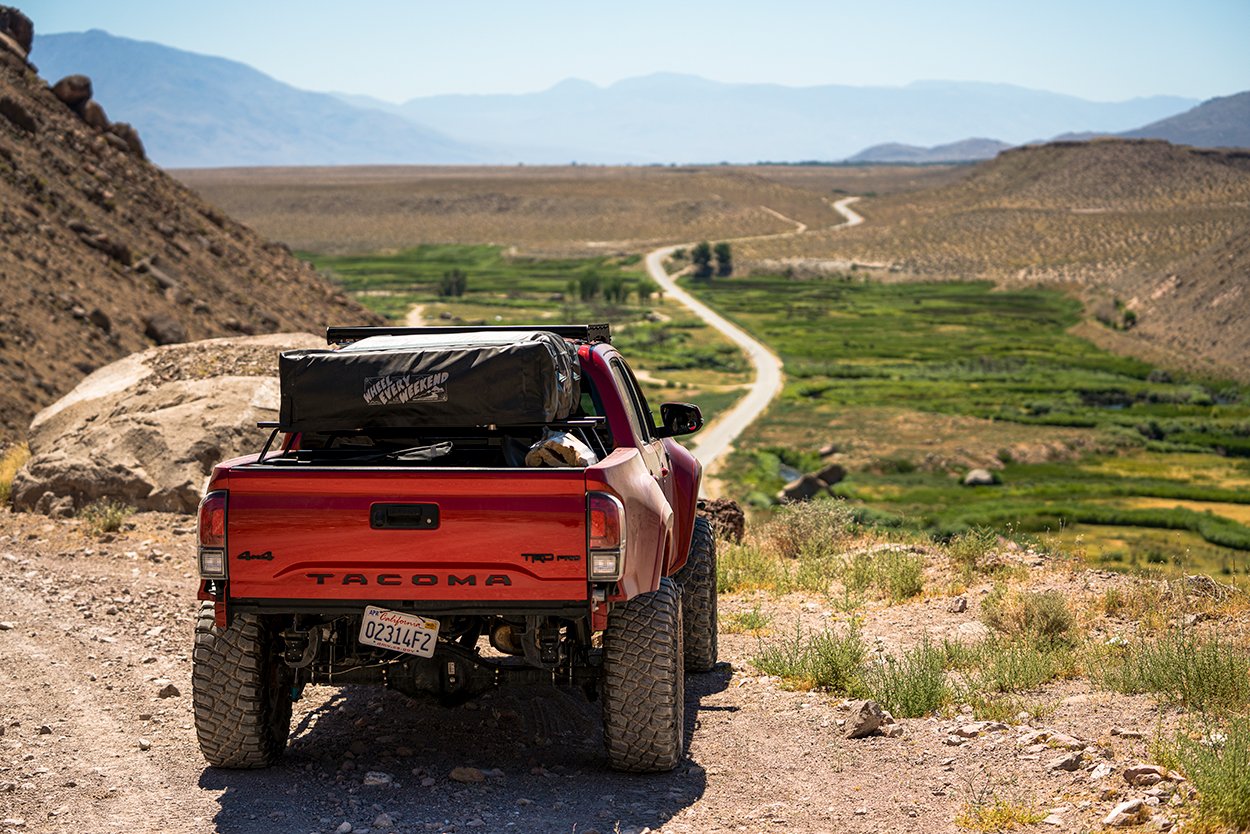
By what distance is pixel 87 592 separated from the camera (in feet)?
36.8

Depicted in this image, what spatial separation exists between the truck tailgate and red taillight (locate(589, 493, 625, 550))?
5 centimetres

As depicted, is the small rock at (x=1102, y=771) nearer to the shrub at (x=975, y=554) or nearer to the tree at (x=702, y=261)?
the shrub at (x=975, y=554)

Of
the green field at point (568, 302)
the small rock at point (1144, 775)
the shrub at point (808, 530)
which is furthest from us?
the green field at point (568, 302)

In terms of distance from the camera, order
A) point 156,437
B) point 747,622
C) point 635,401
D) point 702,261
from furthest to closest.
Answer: point 702,261, point 156,437, point 747,622, point 635,401

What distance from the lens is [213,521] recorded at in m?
6.57

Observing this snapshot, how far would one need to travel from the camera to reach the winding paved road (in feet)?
172

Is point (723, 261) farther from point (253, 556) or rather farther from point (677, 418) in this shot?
point (253, 556)

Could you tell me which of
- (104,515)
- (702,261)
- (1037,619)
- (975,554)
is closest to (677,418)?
(1037,619)

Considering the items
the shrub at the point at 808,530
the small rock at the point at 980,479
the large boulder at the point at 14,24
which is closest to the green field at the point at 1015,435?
the small rock at the point at 980,479

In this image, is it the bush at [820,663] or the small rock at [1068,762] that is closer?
the small rock at [1068,762]

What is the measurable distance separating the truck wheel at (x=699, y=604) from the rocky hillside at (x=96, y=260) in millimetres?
14731

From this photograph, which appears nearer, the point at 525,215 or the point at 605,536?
the point at 605,536

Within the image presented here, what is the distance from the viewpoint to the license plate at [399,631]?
6.55 meters

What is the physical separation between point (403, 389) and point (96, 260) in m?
25.5
